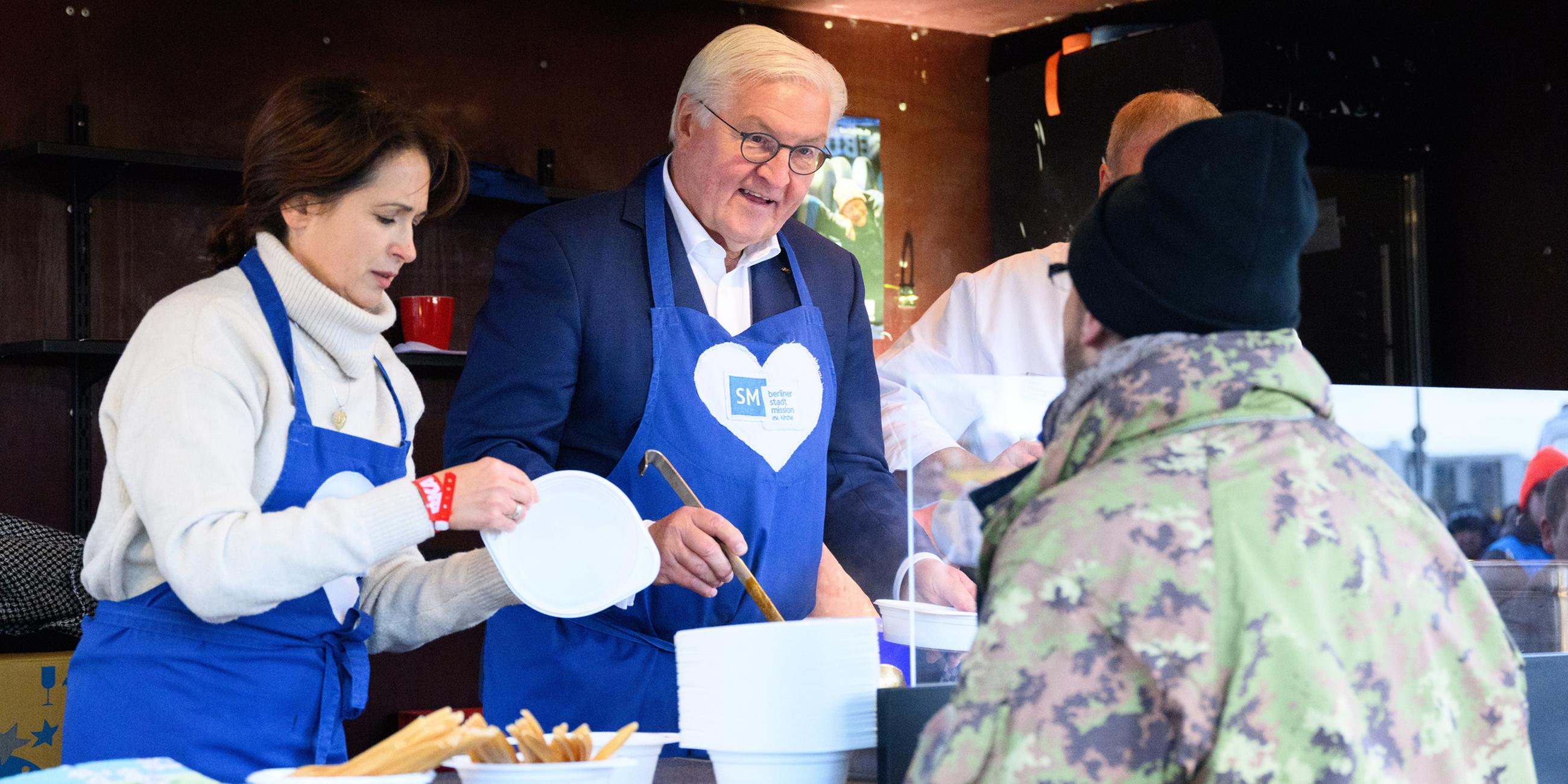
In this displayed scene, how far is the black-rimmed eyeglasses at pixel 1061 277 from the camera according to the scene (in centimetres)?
111

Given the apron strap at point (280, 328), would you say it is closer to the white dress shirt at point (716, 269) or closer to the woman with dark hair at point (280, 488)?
the woman with dark hair at point (280, 488)

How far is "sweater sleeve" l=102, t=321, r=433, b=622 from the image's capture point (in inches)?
51.0

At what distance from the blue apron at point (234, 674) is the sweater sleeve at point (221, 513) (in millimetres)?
107

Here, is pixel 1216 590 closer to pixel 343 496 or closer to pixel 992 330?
pixel 343 496

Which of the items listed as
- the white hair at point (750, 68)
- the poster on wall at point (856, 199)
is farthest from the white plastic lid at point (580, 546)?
the poster on wall at point (856, 199)

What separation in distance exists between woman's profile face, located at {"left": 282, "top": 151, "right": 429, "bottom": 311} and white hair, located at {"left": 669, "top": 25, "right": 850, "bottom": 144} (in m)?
0.47

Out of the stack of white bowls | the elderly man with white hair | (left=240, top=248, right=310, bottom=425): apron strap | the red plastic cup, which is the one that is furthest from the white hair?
the red plastic cup

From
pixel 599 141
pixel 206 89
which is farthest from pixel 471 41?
pixel 206 89

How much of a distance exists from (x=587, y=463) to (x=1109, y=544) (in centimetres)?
108

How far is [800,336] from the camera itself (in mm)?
1988

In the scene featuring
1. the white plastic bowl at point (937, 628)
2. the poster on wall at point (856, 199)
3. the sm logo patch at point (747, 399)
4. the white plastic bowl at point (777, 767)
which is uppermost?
the poster on wall at point (856, 199)

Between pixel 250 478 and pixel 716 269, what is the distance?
2.57 feet

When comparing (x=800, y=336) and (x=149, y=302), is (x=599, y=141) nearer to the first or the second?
(x=149, y=302)

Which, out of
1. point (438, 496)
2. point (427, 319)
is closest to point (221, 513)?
point (438, 496)
